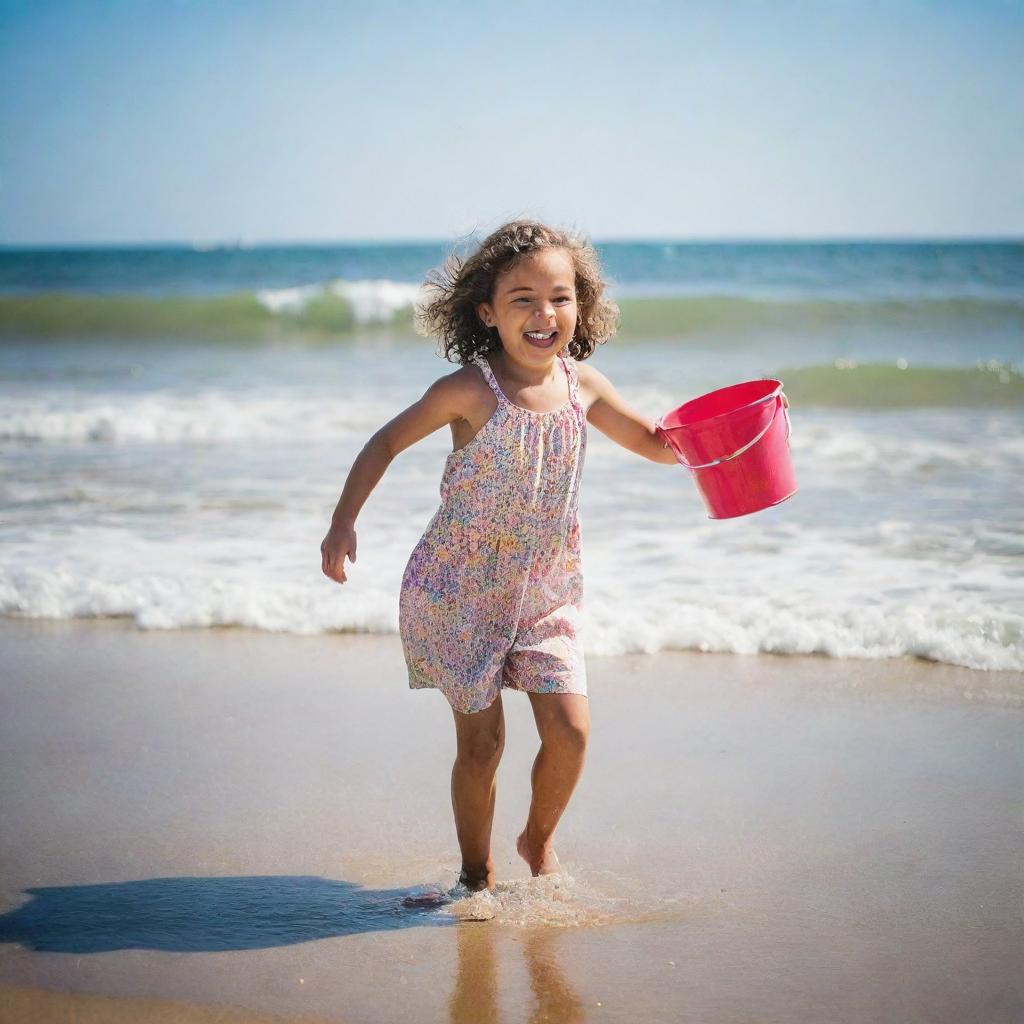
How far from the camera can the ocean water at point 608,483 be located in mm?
4301

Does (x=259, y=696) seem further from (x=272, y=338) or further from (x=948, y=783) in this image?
(x=272, y=338)

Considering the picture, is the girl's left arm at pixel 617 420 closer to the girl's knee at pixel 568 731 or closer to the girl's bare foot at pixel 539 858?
the girl's knee at pixel 568 731

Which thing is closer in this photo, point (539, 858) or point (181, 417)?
point (539, 858)

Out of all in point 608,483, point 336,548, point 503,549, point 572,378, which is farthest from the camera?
point 608,483

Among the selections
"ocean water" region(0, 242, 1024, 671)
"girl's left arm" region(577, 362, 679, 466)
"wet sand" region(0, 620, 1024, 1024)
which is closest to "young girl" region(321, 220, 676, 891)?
"girl's left arm" region(577, 362, 679, 466)

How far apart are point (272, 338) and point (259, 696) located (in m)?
12.0

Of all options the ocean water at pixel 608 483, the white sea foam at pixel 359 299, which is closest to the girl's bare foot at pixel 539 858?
the ocean water at pixel 608 483

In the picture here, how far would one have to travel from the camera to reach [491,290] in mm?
2598

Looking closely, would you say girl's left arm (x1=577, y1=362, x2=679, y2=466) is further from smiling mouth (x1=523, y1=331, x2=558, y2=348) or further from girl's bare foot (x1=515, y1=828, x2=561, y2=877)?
girl's bare foot (x1=515, y1=828, x2=561, y2=877)

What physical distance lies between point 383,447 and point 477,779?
0.70 m

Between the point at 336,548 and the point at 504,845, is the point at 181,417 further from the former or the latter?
the point at 336,548

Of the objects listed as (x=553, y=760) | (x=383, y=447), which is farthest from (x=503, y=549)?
(x=553, y=760)

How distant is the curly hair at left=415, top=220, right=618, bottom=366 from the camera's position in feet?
8.49

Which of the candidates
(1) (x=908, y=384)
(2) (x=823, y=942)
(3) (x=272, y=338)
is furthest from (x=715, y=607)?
(3) (x=272, y=338)
